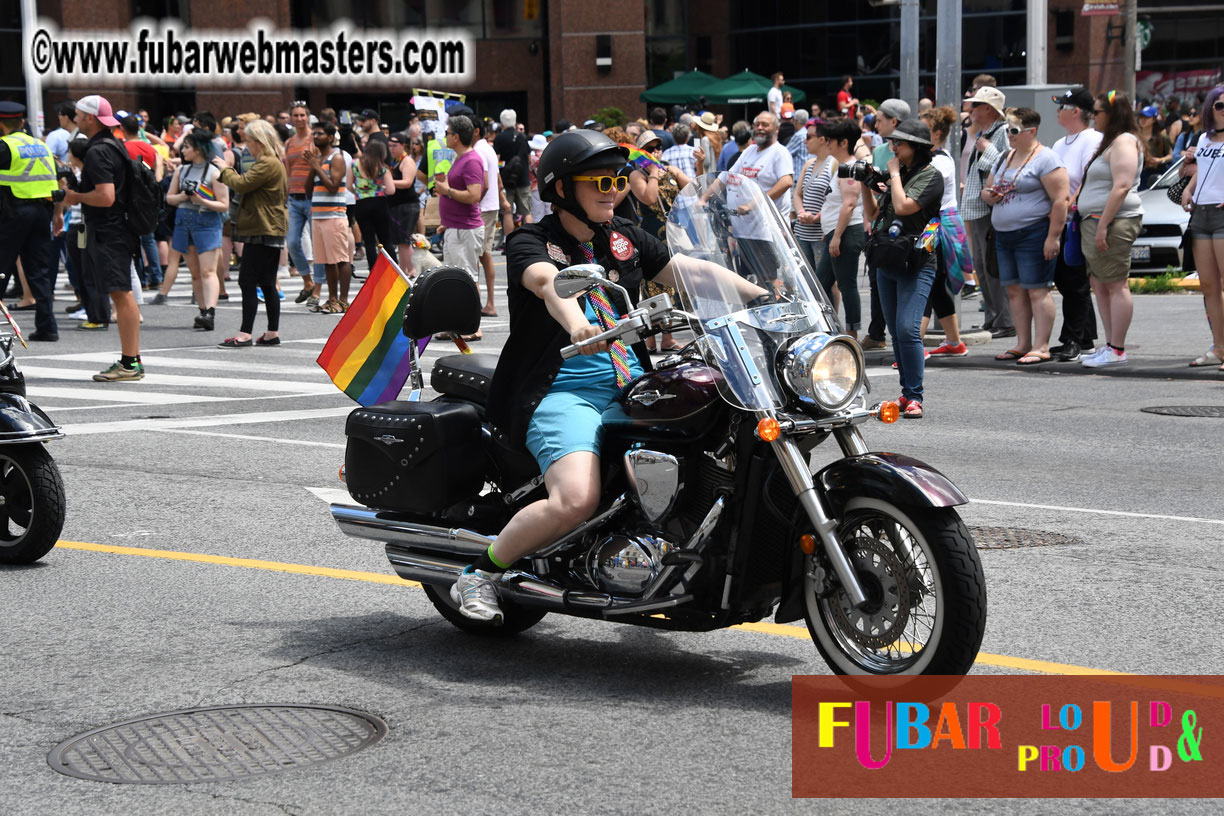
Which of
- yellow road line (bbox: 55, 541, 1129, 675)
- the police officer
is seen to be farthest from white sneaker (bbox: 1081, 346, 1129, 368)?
the police officer

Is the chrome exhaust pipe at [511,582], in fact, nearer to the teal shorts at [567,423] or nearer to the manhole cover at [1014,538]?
the teal shorts at [567,423]

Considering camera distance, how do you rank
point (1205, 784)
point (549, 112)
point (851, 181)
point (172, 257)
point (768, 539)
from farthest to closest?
point (549, 112) → point (172, 257) → point (851, 181) → point (768, 539) → point (1205, 784)

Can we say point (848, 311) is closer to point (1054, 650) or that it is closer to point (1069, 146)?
point (1069, 146)

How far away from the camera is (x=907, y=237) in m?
10.7

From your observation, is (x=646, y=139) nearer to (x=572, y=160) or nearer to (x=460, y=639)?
(x=460, y=639)

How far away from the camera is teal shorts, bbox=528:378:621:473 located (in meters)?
5.22

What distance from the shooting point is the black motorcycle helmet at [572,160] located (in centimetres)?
533

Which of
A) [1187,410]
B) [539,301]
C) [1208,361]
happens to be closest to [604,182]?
[539,301]

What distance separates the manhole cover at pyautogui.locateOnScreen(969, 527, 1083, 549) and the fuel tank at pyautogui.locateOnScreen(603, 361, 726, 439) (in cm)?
257

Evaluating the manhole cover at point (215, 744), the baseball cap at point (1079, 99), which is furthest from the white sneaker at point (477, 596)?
the baseball cap at point (1079, 99)

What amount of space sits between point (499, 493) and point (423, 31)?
4621 cm

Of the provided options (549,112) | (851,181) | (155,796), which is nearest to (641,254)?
(155,796)

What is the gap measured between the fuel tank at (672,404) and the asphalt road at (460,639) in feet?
2.77

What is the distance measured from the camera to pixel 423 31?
5003 centimetres
